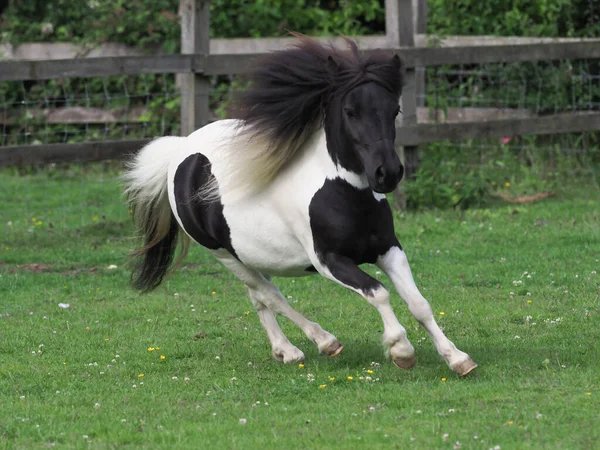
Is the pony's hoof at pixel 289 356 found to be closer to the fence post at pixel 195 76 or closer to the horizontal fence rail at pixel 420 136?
the horizontal fence rail at pixel 420 136

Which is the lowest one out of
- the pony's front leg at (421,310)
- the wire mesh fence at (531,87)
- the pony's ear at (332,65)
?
the pony's front leg at (421,310)

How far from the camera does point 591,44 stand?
37.9 feet

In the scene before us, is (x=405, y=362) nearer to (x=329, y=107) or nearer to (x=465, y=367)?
(x=465, y=367)

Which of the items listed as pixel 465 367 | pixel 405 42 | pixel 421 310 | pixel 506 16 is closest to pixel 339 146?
pixel 421 310

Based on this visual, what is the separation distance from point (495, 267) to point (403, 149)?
3.02 m

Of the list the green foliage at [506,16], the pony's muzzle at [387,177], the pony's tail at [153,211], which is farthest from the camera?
→ the green foliage at [506,16]

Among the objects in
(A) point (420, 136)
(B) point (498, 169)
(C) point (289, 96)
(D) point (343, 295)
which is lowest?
(D) point (343, 295)

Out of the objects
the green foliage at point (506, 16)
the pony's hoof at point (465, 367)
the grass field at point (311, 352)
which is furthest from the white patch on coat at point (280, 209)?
the green foliage at point (506, 16)

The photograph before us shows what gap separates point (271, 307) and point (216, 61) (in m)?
4.85

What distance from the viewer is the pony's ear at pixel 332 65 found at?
5.43 m

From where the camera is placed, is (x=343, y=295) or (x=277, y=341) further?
(x=343, y=295)

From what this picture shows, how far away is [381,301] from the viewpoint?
539cm

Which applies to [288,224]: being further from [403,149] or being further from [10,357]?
[403,149]

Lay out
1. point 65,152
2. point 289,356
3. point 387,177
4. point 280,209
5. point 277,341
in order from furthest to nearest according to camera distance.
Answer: point 65,152
point 277,341
point 289,356
point 280,209
point 387,177
